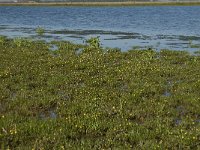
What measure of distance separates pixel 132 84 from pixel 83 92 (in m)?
3.09

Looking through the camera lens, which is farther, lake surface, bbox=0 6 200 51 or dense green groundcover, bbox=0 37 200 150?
lake surface, bbox=0 6 200 51

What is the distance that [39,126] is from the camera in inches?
483

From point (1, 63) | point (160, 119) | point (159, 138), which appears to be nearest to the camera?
point (159, 138)

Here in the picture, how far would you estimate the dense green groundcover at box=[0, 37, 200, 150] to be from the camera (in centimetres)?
1170

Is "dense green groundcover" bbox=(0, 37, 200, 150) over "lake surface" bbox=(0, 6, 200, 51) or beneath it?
over

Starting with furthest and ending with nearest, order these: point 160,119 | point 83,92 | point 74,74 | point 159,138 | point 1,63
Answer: point 1,63
point 74,74
point 83,92
point 160,119
point 159,138

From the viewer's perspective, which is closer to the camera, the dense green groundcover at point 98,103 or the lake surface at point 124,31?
the dense green groundcover at point 98,103

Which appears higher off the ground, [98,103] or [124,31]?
[98,103]

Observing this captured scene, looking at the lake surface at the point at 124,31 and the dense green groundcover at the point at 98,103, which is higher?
the dense green groundcover at the point at 98,103

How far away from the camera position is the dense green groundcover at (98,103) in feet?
38.4

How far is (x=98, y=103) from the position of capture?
15523 mm

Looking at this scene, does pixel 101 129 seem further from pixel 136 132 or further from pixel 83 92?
pixel 83 92

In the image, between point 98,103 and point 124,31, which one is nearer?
point 98,103

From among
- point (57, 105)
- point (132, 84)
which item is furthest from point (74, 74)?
point (57, 105)
